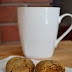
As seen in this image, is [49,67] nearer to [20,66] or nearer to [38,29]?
[20,66]

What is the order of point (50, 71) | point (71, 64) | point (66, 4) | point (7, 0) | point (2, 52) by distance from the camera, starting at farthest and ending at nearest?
point (66, 4), point (7, 0), point (2, 52), point (71, 64), point (50, 71)

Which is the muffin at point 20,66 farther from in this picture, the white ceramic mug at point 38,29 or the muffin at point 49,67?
the white ceramic mug at point 38,29

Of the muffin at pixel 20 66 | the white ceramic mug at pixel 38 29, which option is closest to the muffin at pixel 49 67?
the muffin at pixel 20 66

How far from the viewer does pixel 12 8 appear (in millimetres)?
862

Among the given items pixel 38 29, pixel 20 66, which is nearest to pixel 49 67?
pixel 20 66

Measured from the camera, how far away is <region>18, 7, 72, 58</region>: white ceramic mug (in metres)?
0.53

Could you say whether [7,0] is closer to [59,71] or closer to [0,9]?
[0,9]

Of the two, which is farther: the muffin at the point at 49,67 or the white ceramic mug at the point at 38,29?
the white ceramic mug at the point at 38,29

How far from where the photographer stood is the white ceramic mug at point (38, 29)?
53cm

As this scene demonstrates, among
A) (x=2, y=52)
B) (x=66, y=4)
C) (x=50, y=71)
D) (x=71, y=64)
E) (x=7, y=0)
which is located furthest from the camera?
(x=66, y=4)

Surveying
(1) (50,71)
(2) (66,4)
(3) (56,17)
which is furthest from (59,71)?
(2) (66,4)

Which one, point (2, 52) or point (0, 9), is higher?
point (0, 9)

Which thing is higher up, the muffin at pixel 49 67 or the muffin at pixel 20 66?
the muffin at pixel 49 67

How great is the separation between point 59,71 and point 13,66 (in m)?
0.11
